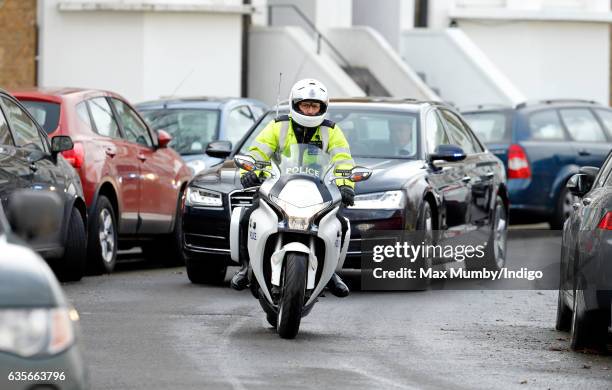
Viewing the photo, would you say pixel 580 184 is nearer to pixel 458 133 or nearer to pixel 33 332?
pixel 458 133

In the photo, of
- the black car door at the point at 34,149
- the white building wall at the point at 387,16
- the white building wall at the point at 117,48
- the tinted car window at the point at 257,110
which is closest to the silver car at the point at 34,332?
the black car door at the point at 34,149

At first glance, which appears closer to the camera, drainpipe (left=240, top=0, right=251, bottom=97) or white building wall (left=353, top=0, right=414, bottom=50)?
drainpipe (left=240, top=0, right=251, bottom=97)

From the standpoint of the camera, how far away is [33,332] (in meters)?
5.23

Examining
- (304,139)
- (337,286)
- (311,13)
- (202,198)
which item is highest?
(311,13)

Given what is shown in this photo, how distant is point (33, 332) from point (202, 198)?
898 cm

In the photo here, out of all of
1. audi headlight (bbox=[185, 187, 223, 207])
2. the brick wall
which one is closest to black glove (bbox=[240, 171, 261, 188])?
audi headlight (bbox=[185, 187, 223, 207])

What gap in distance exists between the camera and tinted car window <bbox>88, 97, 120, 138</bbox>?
620 inches

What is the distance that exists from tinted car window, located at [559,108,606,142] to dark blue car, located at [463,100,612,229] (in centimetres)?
2

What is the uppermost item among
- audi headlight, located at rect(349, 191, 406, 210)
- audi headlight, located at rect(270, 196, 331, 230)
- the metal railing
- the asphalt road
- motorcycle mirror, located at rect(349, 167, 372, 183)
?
the metal railing

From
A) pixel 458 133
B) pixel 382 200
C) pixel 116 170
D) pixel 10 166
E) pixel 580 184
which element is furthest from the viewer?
pixel 458 133

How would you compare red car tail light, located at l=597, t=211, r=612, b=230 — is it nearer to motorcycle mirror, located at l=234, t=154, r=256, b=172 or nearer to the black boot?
the black boot

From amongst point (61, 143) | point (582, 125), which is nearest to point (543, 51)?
point (582, 125)

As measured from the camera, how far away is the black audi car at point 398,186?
551 inches

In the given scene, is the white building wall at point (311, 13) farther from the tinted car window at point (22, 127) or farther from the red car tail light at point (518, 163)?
the tinted car window at point (22, 127)
